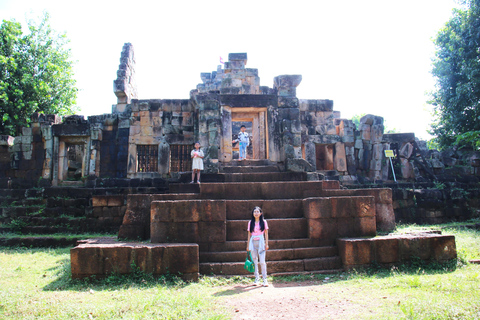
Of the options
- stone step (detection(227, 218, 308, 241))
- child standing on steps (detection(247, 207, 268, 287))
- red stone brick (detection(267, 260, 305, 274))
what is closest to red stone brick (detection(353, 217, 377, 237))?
stone step (detection(227, 218, 308, 241))

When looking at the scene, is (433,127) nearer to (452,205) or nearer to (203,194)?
(452,205)

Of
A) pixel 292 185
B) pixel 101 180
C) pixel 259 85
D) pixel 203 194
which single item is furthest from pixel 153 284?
pixel 259 85

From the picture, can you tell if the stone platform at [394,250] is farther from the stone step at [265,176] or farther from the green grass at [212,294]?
the stone step at [265,176]

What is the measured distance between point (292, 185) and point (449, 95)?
44.9 feet

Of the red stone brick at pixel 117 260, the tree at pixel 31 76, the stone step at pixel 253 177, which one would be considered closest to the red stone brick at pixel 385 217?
the stone step at pixel 253 177

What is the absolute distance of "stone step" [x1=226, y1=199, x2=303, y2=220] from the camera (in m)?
7.32

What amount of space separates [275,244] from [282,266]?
1.75 feet

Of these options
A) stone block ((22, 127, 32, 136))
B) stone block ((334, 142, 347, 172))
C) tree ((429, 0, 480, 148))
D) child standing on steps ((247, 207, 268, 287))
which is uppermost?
tree ((429, 0, 480, 148))

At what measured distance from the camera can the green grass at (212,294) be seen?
4.25m

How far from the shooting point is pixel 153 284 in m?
5.63

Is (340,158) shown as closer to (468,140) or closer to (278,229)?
(468,140)

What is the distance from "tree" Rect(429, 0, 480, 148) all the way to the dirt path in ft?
43.7

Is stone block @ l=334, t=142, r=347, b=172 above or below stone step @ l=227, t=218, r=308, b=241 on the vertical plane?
above

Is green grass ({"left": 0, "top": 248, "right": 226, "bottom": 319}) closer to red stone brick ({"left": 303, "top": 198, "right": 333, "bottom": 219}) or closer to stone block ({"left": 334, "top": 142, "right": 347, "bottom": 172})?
red stone brick ({"left": 303, "top": 198, "right": 333, "bottom": 219})
